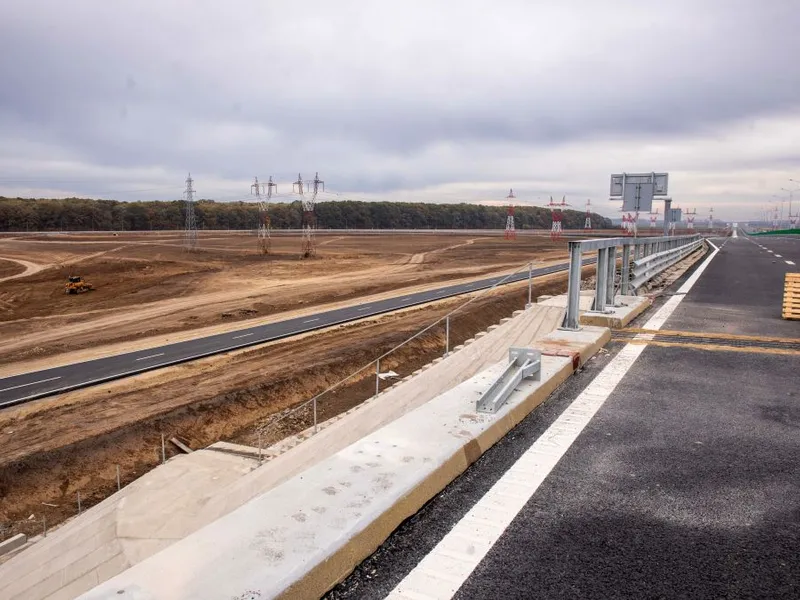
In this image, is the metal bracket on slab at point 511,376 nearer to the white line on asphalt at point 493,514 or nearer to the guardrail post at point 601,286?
the white line on asphalt at point 493,514

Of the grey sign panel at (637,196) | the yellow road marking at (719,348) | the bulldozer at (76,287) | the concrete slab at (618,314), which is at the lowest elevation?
the bulldozer at (76,287)

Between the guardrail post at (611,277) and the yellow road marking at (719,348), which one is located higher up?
the guardrail post at (611,277)

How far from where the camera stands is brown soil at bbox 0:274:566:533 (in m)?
13.8

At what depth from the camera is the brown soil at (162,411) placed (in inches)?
545

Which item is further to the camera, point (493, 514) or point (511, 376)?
point (511, 376)

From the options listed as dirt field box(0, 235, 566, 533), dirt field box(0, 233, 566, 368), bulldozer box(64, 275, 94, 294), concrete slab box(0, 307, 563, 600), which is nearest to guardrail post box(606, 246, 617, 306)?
concrete slab box(0, 307, 563, 600)

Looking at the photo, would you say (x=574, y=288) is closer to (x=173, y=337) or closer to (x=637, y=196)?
(x=637, y=196)

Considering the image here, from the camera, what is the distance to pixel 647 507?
3.57 metres

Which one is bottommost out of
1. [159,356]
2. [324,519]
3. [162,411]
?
[162,411]

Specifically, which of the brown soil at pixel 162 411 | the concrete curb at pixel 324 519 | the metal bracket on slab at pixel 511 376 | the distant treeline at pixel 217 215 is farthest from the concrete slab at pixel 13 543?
the distant treeline at pixel 217 215

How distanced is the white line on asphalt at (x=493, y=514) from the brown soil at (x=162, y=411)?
38.9 feet

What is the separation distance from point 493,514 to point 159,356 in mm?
20951

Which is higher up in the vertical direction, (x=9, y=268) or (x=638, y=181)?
(x=638, y=181)

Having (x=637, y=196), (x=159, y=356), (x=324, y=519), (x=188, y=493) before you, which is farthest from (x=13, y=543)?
(x=637, y=196)
